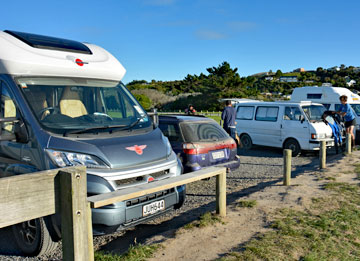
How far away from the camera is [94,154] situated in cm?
406

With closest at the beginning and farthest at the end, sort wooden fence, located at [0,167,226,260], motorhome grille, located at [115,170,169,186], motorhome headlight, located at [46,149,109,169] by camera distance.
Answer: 1. wooden fence, located at [0,167,226,260]
2. motorhome headlight, located at [46,149,109,169]
3. motorhome grille, located at [115,170,169,186]

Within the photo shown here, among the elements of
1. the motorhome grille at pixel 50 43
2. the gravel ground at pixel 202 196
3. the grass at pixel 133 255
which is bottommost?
the gravel ground at pixel 202 196

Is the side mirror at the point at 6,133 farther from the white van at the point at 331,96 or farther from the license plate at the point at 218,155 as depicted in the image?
the white van at the point at 331,96

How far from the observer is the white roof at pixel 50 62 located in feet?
14.6

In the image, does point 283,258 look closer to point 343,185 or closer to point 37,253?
point 37,253

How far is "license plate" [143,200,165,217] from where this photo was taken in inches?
167

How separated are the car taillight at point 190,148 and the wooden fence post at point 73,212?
14.3ft

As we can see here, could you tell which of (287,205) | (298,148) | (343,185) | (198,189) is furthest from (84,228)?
(298,148)

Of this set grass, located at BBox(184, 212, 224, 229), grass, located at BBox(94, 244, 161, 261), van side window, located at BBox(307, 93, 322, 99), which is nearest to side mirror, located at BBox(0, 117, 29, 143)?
grass, located at BBox(94, 244, 161, 261)

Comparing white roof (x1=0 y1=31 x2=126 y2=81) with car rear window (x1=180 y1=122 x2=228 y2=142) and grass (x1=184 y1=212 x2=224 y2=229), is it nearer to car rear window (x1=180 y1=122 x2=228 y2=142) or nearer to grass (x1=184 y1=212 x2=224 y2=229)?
car rear window (x1=180 y1=122 x2=228 y2=142)

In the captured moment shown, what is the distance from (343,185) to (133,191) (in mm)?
5058

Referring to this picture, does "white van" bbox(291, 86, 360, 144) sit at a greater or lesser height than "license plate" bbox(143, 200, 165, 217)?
greater

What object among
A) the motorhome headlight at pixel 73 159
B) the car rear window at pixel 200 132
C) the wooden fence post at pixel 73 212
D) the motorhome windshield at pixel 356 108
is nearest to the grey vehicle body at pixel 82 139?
the motorhome headlight at pixel 73 159

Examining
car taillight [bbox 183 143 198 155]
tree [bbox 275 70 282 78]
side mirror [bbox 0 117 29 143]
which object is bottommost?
car taillight [bbox 183 143 198 155]
